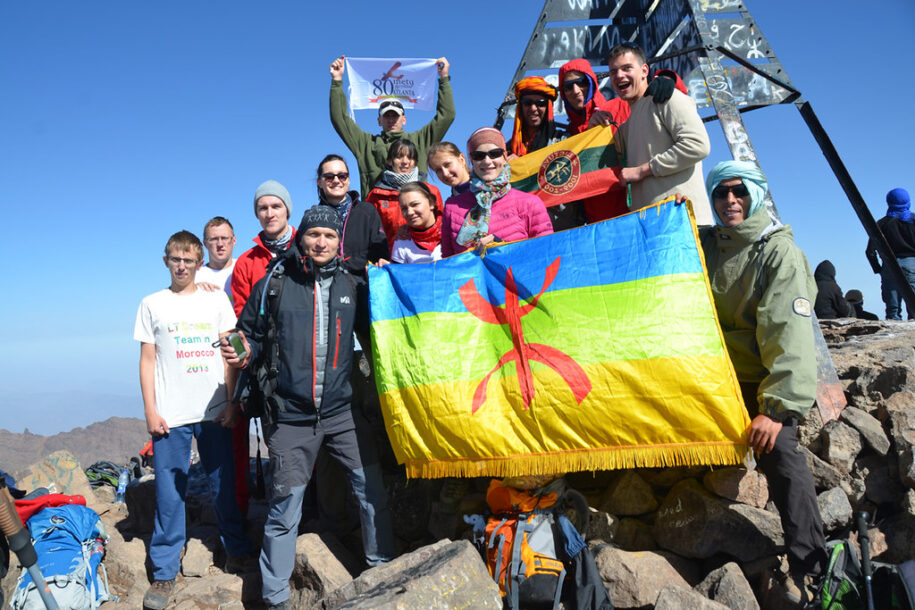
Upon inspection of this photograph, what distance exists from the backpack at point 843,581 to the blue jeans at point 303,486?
9.11 ft

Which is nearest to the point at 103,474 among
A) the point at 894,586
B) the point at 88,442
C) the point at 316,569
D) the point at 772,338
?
the point at 316,569

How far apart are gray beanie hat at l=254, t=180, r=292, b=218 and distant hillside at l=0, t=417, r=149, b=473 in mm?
41931

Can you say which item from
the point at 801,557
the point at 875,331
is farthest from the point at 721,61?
the point at 801,557

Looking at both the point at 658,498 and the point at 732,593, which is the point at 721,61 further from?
the point at 732,593

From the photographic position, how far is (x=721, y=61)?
6555 millimetres

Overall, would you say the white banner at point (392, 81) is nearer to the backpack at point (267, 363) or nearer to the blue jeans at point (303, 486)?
the backpack at point (267, 363)

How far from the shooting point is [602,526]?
3.98m

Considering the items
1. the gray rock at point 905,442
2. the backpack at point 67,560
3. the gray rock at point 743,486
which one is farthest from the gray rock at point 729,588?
the backpack at point 67,560

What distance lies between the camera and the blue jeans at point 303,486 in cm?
393

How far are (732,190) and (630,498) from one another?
87.6 inches

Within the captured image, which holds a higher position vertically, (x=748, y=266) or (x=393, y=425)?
(x=748, y=266)

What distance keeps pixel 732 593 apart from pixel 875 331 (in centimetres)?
440

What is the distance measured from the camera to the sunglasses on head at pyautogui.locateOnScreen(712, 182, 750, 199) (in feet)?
11.4

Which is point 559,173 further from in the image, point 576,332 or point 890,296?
point 890,296
